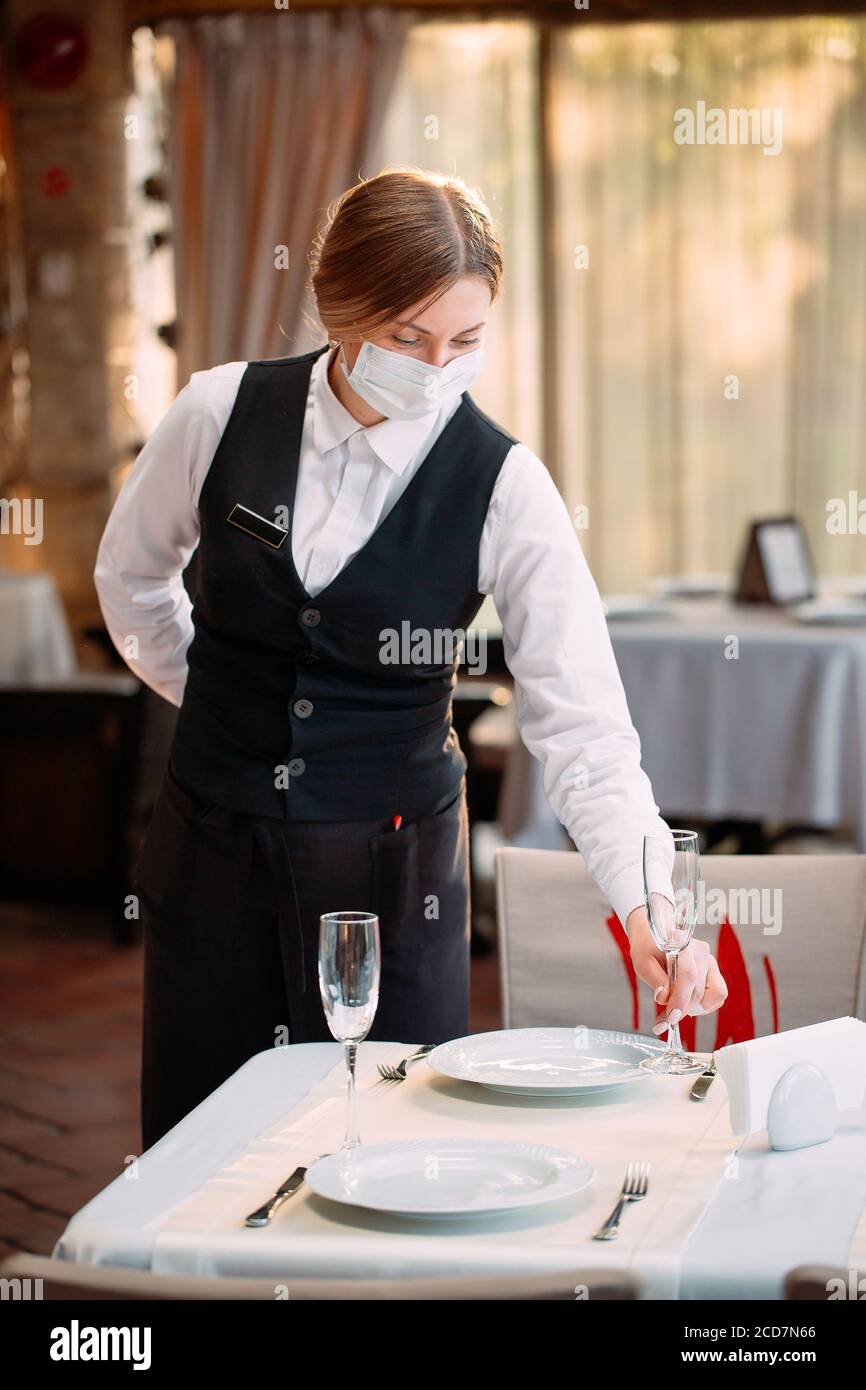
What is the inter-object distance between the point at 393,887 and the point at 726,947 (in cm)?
46

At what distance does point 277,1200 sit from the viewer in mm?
1259

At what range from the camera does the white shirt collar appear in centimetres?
181

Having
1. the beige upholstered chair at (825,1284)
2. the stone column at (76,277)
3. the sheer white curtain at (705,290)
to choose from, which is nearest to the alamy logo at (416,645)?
the beige upholstered chair at (825,1284)

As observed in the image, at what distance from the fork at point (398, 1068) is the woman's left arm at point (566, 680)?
0.78 feet

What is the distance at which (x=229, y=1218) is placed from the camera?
124 cm

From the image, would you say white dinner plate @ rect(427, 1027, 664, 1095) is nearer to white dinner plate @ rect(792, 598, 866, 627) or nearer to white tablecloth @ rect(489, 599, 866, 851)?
white tablecloth @ rect(489, 599, 866, 851)

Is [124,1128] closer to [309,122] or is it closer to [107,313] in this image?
[107,313]

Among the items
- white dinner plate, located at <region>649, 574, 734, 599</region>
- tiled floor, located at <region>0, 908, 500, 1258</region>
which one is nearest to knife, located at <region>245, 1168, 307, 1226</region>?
tiled floor, located at <region>0, 908, 500, 1258</region>

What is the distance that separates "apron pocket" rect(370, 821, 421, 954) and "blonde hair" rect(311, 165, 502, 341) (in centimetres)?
54

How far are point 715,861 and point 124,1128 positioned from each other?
171 cm

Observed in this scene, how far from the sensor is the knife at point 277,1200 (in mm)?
1221
